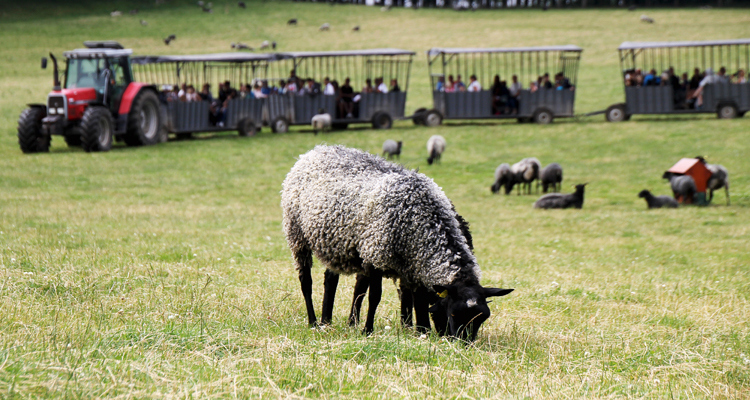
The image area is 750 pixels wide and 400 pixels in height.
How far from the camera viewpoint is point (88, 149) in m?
23.1

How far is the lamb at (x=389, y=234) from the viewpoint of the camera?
5.77 metres

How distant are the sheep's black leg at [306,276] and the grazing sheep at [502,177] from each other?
1231 cm

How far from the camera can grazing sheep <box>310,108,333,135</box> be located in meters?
28.8

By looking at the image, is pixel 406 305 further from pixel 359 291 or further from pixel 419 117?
pixel 419 117

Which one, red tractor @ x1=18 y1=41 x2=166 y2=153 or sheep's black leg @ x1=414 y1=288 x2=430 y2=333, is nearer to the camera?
sheep's black leg @ x1=414 y1=288 x2=430 y2=333

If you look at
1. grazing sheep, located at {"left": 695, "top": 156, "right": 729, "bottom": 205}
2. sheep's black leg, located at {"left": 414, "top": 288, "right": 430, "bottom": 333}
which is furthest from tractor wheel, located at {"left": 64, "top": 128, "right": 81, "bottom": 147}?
sheep's black leg, located at {"left": 414, "top": 288, "right": 430, "bottom": 333}

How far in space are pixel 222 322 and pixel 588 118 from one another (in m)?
28.8

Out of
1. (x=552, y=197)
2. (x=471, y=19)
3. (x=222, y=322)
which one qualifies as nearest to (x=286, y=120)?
(x=552, y=197)

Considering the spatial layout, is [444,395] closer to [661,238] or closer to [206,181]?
[661,238]

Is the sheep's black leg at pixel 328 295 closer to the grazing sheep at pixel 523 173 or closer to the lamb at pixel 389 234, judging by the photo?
the lamb at pixel 389 234

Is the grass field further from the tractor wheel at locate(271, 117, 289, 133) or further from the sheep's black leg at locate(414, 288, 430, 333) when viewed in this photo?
the tractor wheel at locate(271, 117, 289, 133)

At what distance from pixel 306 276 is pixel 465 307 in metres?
2.02

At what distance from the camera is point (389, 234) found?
6.04 meters

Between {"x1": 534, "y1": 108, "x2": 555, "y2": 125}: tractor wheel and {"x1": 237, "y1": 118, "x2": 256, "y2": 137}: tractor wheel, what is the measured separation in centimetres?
1187
